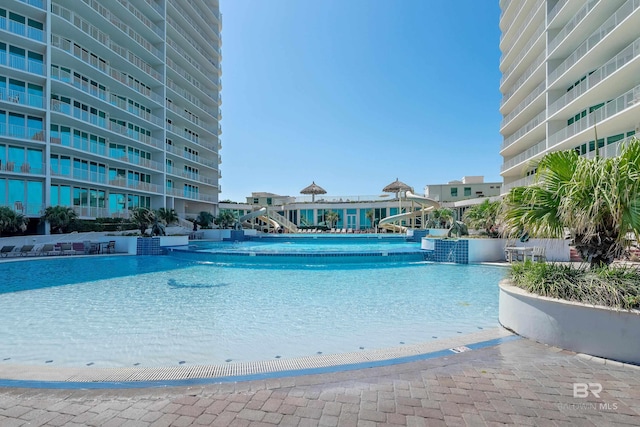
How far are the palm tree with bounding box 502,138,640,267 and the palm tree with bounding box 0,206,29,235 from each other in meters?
21.1

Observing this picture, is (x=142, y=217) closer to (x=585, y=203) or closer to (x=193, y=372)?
(x=193, y=372)

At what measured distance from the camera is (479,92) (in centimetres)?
2488

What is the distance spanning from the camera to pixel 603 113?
16062 mm

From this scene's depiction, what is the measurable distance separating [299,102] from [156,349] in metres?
22.0

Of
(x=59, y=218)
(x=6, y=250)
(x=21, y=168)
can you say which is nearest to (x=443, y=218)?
(x=59, y=218)

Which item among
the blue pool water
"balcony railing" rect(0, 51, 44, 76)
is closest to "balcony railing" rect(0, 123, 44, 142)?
"balcony railing" rect(0, 51, 44, 76)

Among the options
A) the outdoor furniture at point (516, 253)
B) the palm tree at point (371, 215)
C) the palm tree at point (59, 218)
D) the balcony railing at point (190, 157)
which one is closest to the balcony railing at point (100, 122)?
the balcony railing at point (190, 157)

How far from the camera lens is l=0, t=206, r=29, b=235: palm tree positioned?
1549 cm

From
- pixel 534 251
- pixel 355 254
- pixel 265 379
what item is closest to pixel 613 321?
pixel 265 379

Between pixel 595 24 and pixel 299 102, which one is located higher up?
pixel 595 24

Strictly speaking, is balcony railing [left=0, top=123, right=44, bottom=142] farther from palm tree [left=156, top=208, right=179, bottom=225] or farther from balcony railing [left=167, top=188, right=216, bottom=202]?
balcony railing [left=167, top=188, right=216, bottom=202]

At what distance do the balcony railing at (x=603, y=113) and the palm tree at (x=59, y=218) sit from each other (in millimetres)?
27684

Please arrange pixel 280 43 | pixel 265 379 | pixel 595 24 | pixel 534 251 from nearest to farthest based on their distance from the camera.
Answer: pixel 265 379 < pixel 534 251 < pixel 595 24 < pixel 280 43

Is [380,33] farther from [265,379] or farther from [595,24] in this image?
[265,379]
